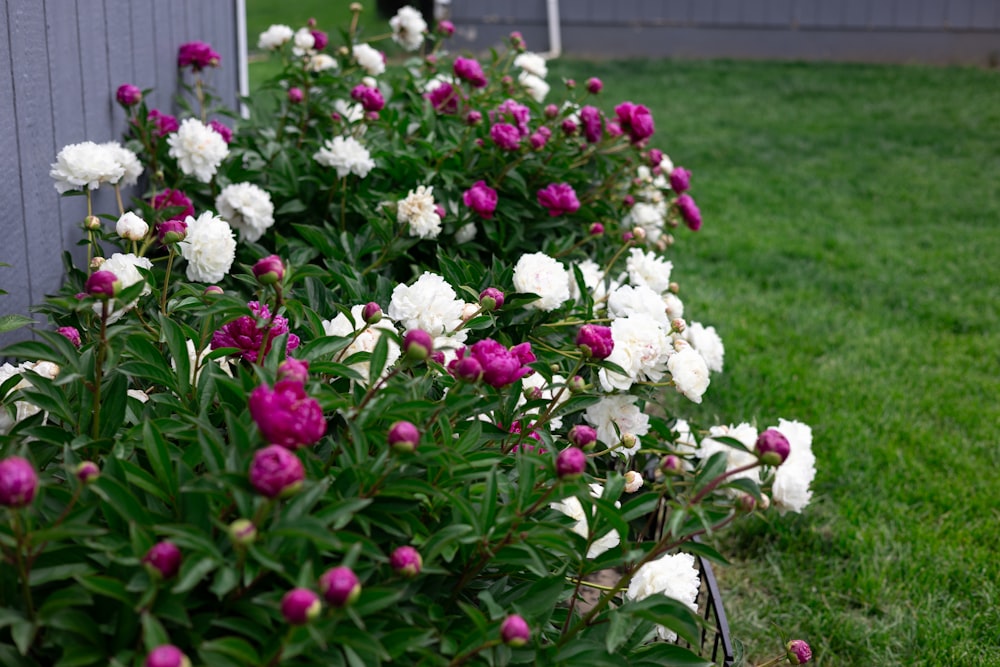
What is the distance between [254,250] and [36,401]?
0.86m

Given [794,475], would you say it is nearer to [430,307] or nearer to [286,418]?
[430,307]

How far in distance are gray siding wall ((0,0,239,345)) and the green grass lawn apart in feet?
5.51

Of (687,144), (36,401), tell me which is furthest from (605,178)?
(687,144)

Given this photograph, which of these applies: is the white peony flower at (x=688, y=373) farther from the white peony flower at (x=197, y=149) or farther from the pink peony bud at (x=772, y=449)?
the white peony flower at (x=197, y=149)

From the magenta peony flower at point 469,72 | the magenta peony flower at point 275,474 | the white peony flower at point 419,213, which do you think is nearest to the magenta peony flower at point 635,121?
the magenta peony flower at point 469,72

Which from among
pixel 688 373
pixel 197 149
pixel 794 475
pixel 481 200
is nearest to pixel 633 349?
pixel 688 373

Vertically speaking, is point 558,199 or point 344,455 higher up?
point 558,199

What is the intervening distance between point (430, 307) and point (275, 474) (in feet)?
1.85

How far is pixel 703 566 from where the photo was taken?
1.87 metres

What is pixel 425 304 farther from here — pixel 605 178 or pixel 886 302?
pixel 886 302

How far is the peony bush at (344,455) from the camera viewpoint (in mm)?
925

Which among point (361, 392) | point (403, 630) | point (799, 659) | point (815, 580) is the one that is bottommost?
point (815, 580)

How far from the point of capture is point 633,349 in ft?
5.01

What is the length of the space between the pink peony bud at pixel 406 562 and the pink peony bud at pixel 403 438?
0.38 ft
